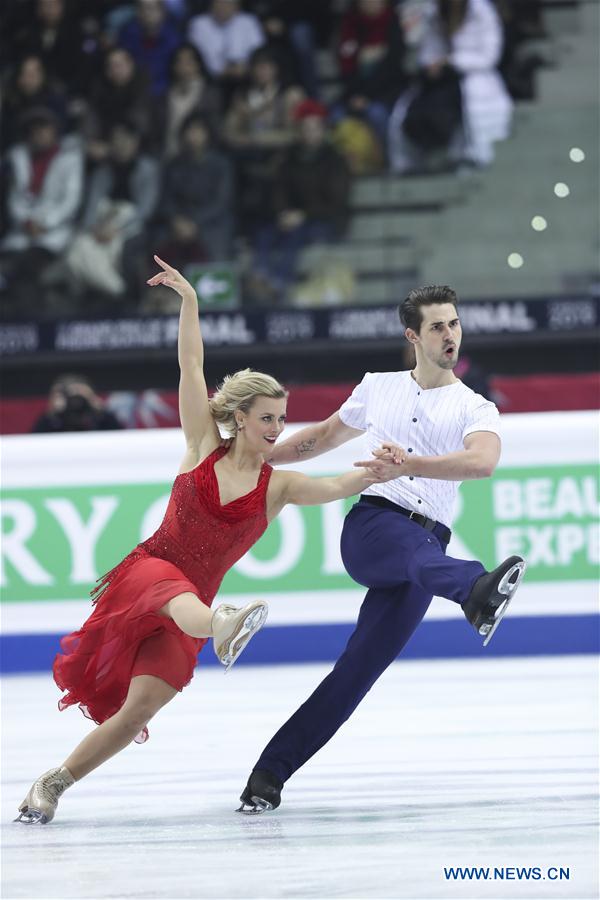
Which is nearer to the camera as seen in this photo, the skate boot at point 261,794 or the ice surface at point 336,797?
the ice surface at point 336,797

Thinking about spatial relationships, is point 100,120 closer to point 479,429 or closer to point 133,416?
point 133,416

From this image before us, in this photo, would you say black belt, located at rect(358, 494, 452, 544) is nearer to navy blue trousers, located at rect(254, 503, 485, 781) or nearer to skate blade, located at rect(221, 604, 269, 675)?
navy blue trousers, located at rect(254, 503, 485, 781)

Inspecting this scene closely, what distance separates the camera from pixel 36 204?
1038 cm

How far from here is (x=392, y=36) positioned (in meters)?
10.7

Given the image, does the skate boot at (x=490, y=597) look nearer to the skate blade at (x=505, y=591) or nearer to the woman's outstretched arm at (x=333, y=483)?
the skate blade at (x=505, y=591)

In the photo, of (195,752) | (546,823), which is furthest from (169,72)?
(546,823)

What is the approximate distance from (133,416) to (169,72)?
117 inches

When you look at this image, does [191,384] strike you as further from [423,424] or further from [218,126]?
[218,126]

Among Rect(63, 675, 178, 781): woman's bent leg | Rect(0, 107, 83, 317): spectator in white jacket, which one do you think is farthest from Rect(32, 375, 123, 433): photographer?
Rect(63, 675, 178, 781): woman's bent leg

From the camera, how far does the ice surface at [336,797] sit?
3164mm

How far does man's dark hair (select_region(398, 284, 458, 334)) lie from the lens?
4.04 metres

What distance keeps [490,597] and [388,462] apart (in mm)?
486

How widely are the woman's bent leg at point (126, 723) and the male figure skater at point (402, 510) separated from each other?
348 mm

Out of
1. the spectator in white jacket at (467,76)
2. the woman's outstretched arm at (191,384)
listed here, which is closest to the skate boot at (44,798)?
the woman's outstretched arm at (191,384)
